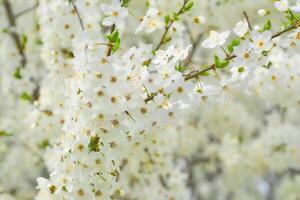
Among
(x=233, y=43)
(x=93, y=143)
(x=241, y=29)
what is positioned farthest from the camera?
(x=241, y=29)

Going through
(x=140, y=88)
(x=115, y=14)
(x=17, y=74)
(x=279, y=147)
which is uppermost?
(x=115, y=14)

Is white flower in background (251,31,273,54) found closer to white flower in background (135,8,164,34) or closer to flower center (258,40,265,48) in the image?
flower center (258,40,265,48)

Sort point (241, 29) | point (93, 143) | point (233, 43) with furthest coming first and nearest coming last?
point (241, 29)
point (233, 43)
point (93, 143)

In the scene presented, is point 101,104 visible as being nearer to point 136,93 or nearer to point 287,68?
point 136,93

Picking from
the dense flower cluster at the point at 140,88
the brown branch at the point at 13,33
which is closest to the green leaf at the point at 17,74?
the dense flower cluster at the point at 140,88

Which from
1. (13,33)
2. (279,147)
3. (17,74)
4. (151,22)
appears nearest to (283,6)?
(151,22)

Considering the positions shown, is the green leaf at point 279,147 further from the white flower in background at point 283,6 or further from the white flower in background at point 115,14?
the white flower in background at point 115,14

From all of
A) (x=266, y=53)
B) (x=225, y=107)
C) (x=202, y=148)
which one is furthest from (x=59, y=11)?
(x=202, y=148)

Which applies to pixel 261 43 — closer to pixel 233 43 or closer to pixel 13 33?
pixel 233 43
